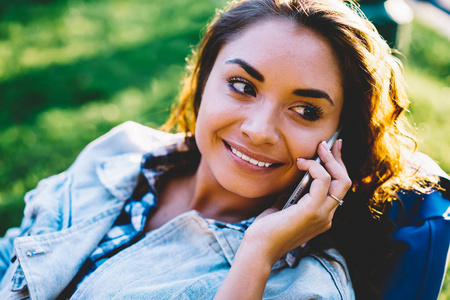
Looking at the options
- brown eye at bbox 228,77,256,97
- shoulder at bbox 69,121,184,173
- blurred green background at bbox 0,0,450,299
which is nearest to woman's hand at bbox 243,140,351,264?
brown eye at bbox 228,77,256,97

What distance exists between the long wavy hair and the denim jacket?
18 centimetres

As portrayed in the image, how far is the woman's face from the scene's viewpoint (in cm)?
194

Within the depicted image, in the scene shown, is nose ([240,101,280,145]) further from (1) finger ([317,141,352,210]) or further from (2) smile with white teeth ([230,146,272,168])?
(1) finger ([317,141,352,210])

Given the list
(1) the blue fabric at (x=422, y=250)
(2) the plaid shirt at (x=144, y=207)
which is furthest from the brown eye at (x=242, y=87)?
(1) the blue fabric at (x=422, y=250)

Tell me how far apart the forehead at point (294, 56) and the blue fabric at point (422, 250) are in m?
0.73

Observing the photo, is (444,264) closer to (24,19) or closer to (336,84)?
(336,84)

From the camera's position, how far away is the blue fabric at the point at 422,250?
1958 mm

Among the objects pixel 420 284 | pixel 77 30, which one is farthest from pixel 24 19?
pixel 420 284

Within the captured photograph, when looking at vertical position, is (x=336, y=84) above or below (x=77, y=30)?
above

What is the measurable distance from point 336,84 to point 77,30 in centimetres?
530

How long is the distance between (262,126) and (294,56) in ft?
1.16

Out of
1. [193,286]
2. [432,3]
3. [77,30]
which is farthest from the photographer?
[432,3]

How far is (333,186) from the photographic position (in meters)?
1.98

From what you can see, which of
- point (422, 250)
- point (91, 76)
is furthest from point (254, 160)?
point (91, 76)
